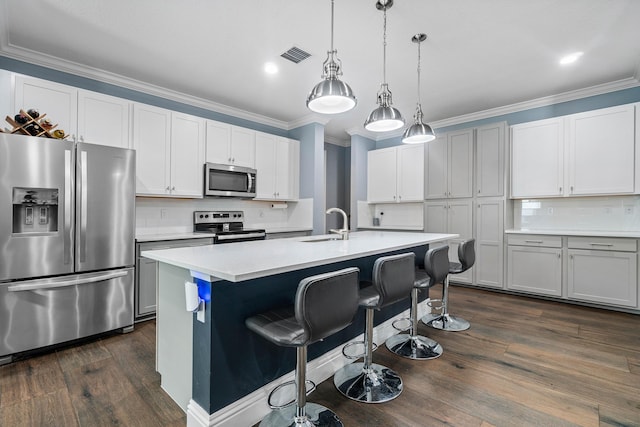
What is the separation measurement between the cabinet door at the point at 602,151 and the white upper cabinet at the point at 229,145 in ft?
14.1

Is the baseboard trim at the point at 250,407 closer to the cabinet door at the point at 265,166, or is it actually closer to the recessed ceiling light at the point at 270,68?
the recessed ceiling light at the point at 270,68

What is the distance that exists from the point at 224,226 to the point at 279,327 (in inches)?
122

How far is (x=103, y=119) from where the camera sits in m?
3.12

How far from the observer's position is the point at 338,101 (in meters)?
2.07

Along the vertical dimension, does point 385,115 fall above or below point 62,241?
above

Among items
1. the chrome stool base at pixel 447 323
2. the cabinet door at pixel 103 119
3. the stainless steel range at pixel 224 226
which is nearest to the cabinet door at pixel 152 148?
the cabinet door at pixel 103 119

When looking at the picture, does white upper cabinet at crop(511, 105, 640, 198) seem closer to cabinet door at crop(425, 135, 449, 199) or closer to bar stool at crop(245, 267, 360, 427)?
cabinet door at crop(425, 135, 449, 199)

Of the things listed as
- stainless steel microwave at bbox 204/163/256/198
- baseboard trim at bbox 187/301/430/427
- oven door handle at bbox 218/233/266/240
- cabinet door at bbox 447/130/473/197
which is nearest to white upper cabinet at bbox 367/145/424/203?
cabinet door at bbox 447/130/473/197

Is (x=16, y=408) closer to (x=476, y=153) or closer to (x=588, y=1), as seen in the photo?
(x=588, y=1)

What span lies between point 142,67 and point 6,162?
1.62m

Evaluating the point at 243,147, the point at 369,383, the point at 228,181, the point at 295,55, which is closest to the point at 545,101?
the point at 295,55

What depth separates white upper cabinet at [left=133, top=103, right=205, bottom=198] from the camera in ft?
11.1

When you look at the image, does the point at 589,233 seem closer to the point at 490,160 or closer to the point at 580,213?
the point at 580,213

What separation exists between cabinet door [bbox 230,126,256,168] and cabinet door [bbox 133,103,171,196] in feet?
2.91
